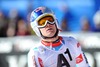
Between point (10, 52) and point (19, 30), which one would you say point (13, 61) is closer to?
point (10, 52)

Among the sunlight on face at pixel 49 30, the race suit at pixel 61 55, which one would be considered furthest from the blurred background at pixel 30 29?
the sunlight on face at pixel 49 30

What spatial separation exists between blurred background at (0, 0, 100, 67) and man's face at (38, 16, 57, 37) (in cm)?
558

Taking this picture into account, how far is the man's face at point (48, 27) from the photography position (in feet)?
20.8

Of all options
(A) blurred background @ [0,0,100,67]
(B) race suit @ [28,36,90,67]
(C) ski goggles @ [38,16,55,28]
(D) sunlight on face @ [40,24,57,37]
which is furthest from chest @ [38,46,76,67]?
(A) blurred background @ [0,0,100,67]

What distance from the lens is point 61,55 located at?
21.2 feet

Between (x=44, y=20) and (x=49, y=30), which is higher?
(x=44, y=20)

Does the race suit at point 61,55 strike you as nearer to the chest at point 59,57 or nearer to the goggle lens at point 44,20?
the chest at point 59,57

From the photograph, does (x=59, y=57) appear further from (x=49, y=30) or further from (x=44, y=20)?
(x=44, y=20)

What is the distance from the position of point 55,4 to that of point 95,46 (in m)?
6.04

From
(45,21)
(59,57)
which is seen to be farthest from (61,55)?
(45,21)

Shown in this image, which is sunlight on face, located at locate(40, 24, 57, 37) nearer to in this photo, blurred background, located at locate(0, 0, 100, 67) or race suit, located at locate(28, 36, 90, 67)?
race suit, located at locate(28, 36, 90, 67)

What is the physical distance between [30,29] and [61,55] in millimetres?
7705

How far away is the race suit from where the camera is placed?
21.0 feet

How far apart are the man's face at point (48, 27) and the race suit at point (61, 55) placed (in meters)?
0.21
